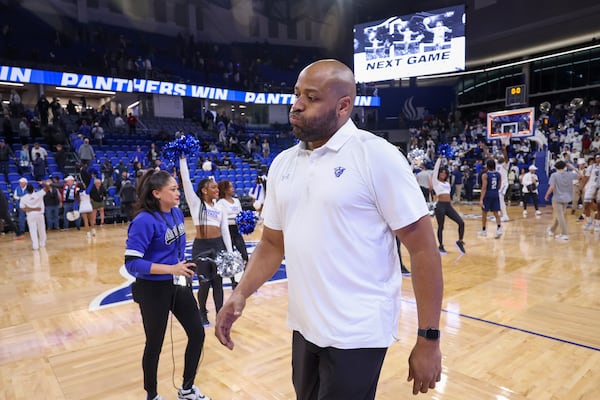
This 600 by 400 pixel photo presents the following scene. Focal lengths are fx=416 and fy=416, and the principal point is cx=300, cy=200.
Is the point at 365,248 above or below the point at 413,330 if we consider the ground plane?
above

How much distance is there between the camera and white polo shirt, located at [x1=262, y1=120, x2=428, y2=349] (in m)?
1.32

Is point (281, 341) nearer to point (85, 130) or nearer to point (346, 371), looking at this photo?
point (346, 371)

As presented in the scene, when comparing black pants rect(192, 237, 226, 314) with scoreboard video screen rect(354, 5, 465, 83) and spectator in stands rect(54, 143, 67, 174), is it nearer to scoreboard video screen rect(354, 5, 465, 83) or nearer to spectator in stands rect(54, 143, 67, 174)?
spectator in stands rect(54, 143, 67, 174)

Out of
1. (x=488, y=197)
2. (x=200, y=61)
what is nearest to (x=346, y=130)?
(x=488, y=197)

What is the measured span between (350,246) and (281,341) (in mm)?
2745

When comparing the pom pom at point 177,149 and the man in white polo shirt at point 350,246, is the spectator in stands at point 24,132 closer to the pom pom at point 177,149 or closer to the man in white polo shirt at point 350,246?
the pom pom at point 177,149

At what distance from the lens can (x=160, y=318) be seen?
2678 mm

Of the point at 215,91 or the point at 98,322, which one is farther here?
the point at 215,91

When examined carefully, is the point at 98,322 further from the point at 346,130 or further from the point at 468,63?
the point at 468,63

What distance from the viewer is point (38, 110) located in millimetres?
15906

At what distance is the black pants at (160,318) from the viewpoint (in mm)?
2656

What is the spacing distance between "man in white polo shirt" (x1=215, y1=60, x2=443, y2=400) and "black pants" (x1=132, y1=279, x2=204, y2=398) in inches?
59.4

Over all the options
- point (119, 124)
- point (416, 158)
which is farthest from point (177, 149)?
point (119, 124)

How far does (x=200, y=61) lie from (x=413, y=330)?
73.9ft
